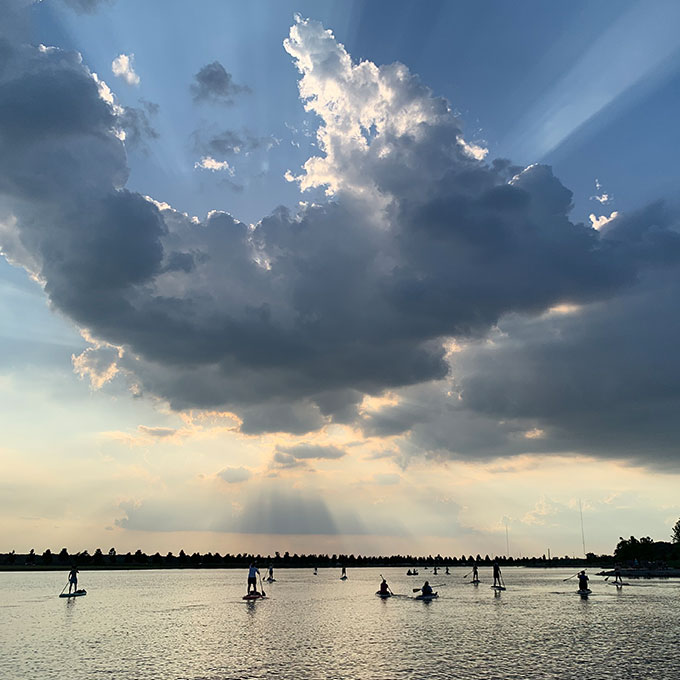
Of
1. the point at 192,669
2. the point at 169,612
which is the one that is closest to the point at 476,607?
the point at 169,612

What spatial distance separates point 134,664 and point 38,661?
5078 millimetres

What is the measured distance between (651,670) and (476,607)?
4191 centimetres

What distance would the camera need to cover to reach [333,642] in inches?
1630

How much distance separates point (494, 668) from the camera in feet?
104

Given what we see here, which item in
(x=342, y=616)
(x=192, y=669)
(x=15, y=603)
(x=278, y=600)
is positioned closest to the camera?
(x=192, y=669)

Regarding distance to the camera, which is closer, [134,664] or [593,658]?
[134,664]

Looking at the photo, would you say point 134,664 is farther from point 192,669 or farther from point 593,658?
point 593,658

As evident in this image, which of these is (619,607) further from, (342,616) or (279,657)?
(279,657)

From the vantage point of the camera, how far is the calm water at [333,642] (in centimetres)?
3092

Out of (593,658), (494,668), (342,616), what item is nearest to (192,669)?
(494,668)

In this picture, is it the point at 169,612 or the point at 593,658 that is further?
the point at 169,612

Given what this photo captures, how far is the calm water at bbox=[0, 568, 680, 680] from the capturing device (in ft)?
101

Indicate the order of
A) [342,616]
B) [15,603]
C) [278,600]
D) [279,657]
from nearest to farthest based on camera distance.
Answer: [279,657] < [342,616] < [15,603] < [278,600]

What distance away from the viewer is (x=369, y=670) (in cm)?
3100
